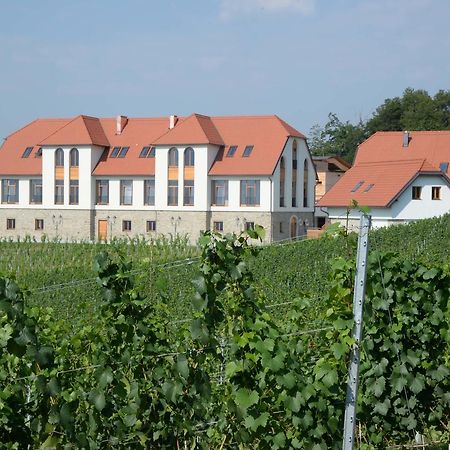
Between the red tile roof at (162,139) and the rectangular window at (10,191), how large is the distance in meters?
0.80

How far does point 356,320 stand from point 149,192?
46082 millimetres

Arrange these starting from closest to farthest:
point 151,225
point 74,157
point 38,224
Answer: point 151,225
point 74,157
point 38,224

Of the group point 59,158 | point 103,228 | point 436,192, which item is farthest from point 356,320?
point 59,158

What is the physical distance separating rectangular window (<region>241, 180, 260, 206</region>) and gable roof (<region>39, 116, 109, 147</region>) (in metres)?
10.7

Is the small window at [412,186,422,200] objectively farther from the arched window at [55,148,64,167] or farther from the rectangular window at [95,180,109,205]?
the arched window at [55,148,64,167]

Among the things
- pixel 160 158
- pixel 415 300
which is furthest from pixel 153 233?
pixel 415 300

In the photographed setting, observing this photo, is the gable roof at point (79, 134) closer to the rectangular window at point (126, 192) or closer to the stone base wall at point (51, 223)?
the rectangular window at point (126, 192)

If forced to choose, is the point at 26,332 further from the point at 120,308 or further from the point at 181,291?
the point at 181,291

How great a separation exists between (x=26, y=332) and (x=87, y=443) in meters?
0.93

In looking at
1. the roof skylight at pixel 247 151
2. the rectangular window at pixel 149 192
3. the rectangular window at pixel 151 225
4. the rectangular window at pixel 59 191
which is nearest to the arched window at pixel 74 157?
the rectangular window at pixel 59 191

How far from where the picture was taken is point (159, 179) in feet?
165

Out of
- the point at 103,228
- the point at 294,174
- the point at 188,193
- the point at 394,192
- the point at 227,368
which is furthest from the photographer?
the point at 103,228

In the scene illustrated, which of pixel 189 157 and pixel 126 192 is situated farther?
pixel 126 192

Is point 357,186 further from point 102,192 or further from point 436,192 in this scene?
point 102,192
